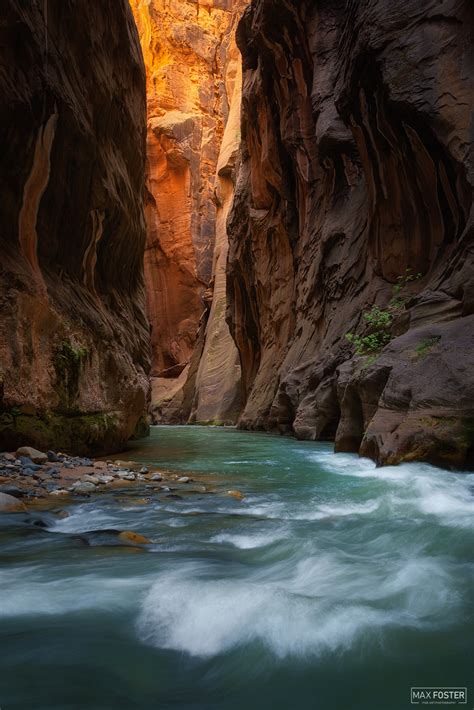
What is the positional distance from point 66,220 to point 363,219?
9.31 meters

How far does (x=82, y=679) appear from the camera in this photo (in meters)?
1.82

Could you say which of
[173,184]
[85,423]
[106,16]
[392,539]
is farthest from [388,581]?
[173,184]

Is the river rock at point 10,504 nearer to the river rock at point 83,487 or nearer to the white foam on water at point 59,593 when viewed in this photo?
the river rock at point 83,487

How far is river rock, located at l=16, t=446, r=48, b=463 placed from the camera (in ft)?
23.1

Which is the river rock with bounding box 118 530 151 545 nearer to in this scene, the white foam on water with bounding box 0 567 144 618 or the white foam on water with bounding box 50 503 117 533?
the white foam on water with bounding box 50 503 117 533

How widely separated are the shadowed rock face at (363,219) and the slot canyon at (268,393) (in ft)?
0.21

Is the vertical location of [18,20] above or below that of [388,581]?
above

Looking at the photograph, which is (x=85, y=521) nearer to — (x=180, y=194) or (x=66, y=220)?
(x=66, y=220)

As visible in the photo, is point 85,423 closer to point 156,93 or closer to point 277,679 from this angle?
point 277,679

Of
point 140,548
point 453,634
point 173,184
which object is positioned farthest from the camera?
point 173,184

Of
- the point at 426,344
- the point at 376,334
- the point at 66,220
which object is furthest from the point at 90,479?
the point at 376,334

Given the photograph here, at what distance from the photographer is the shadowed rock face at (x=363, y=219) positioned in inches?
289

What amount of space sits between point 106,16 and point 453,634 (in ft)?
43.2

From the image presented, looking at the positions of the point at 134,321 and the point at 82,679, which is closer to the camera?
the point at 82,679
